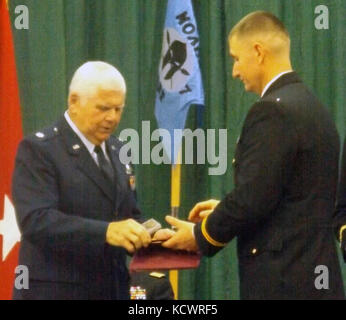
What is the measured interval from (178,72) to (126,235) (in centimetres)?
228

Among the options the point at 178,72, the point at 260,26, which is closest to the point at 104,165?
the point at 260,26

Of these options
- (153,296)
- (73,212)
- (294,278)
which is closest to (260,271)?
(294,278)

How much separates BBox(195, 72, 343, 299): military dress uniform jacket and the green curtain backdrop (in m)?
2.32

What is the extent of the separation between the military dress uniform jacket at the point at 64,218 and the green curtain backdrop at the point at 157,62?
2.18m

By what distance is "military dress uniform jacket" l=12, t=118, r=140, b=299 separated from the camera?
275 centimetres

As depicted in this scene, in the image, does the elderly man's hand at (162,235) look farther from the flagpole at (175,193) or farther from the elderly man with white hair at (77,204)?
the flagpole at (175,193)

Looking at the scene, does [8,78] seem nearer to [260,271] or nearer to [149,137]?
[149,137]

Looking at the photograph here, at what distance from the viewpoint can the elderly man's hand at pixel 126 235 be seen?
2721 mm

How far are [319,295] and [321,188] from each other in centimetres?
35

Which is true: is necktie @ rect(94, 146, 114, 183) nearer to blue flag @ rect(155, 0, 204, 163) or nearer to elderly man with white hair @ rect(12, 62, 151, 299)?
elderly man with white hair @ rect(12, 62, 151, 299)
